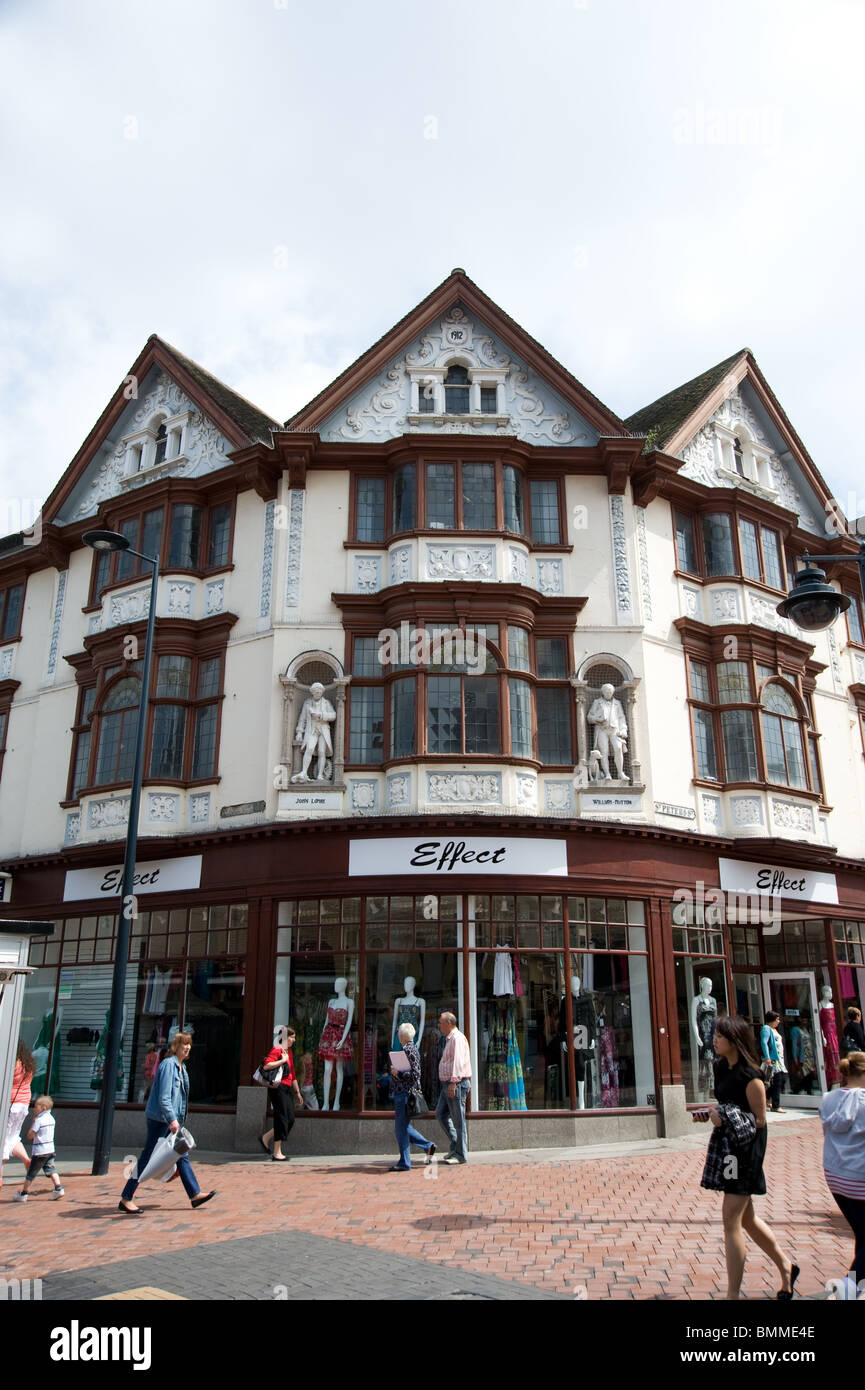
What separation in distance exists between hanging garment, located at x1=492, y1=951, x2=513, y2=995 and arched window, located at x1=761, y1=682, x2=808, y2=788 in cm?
680

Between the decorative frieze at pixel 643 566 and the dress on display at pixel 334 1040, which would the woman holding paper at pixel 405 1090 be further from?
the decorative frieze at pixel 643 566

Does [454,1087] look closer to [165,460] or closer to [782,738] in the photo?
[782,738]

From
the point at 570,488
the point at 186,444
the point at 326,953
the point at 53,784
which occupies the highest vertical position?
the point at 186,444

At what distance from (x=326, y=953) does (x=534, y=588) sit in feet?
25.4

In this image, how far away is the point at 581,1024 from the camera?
17.4 m

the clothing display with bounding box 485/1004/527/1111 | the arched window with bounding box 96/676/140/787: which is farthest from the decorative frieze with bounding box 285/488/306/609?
the clothing display with bounding box 485/1004/527/1111

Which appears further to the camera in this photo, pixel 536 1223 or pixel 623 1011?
pixel 623 1011

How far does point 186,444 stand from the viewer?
2256 centimetres

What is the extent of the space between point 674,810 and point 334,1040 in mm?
7421

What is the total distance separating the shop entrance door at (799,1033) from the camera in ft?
69.3

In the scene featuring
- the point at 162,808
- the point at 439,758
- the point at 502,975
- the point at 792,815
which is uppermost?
the point at 439,758

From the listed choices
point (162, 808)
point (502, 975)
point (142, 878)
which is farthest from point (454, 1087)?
point (142, 878)
